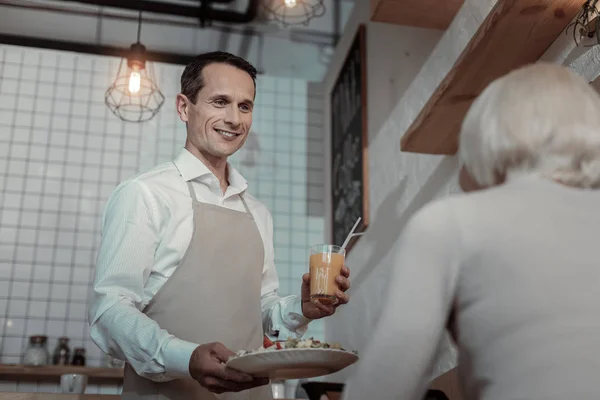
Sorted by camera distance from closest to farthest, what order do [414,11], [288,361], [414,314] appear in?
[414,314], [288,361], [414,11]

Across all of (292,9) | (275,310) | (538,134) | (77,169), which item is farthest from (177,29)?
(538,134)

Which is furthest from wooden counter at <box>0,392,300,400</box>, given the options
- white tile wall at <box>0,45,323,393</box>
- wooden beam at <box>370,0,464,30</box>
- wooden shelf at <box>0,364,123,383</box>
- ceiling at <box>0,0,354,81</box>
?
ceiling at <box>0,0,354,81</box>

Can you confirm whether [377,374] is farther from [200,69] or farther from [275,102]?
[275,102]

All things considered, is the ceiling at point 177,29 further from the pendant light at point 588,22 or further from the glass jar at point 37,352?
the pendant light at point 588,22

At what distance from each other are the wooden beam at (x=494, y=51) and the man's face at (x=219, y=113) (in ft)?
2.21

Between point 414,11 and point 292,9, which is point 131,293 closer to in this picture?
point 414,11

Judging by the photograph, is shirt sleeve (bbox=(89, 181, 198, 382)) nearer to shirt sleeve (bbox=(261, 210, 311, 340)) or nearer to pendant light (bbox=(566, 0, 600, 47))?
shirt sleeve (bbox=(261, 210, 311, 340))

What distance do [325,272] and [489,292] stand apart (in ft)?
3.27

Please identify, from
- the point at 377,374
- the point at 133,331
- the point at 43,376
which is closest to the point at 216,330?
the point at 133,331

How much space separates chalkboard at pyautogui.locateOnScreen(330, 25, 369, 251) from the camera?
4.45 meters

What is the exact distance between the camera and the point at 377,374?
103 cm

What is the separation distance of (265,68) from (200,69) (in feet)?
10.5

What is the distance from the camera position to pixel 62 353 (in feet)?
15.3

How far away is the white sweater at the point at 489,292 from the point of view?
99cm
